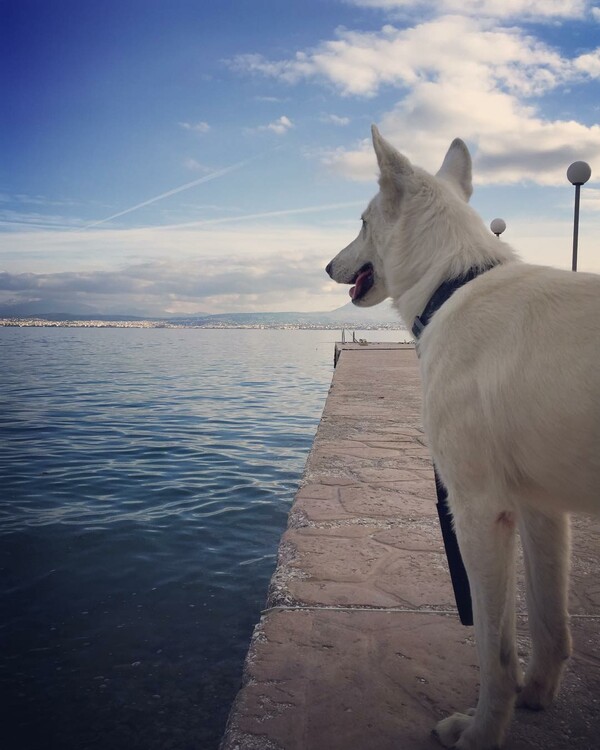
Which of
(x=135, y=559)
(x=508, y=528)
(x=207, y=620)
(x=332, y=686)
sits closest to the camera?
(x=508, y=528)

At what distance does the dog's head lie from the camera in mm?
2355

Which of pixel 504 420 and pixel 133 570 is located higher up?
pixel 504 420

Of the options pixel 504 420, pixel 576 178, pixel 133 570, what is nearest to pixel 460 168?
pixel 504 420

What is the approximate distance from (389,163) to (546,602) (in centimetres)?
186

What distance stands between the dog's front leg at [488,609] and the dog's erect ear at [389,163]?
1357mm

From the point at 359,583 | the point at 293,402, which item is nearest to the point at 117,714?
the point at 359,583

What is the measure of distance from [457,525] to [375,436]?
173 inches

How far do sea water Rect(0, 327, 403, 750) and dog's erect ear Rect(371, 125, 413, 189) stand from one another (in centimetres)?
298

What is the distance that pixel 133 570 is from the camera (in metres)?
5.35

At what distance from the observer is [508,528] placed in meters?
1.80

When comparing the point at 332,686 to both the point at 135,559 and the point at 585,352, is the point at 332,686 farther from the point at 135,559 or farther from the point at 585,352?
the point at 135,559

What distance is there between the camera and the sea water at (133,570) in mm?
3246

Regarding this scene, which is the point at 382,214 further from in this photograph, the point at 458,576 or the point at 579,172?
the point at 579,172

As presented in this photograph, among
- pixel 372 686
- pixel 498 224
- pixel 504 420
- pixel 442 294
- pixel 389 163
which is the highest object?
pixel 498 224
